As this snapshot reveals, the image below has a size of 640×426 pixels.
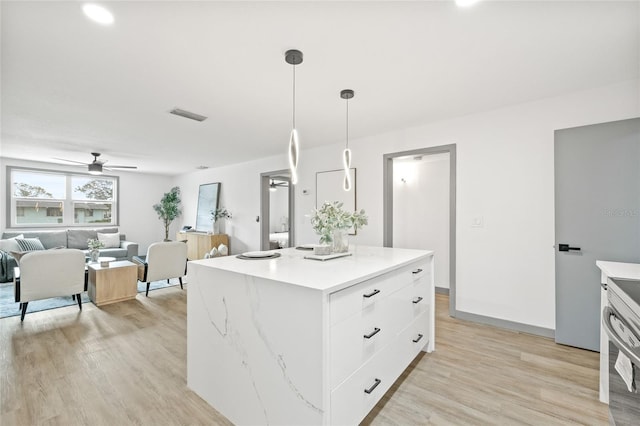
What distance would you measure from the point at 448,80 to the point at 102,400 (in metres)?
3.61

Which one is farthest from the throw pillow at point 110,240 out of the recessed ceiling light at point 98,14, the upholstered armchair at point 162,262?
the recessed ceiling light at point 98,14

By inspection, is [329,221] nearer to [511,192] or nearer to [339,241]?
[339,241]

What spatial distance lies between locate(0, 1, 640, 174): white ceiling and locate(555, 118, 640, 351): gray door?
0.55 m

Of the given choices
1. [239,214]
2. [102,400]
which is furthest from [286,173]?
[102,400]

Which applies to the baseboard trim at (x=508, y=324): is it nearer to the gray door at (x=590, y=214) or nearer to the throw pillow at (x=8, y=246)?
the gray door at (x=590, y=214)

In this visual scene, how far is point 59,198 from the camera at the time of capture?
659 cm

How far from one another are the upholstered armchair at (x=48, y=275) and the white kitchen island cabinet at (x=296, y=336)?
2.65 meters

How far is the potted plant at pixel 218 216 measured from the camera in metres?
6.73

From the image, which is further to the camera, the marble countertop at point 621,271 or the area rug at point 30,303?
the area rug at point 30,303

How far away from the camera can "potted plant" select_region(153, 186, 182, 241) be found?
7.88 m

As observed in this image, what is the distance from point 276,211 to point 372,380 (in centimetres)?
847

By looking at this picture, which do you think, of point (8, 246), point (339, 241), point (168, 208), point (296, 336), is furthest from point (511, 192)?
point (168, 208)

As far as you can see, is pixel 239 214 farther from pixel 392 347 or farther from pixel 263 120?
pixel 392 347

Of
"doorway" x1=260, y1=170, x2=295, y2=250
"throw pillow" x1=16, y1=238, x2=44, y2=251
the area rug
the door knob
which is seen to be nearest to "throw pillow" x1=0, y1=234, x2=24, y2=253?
"throw pillow" x1=16, y1=238, x2=44, y2=251
